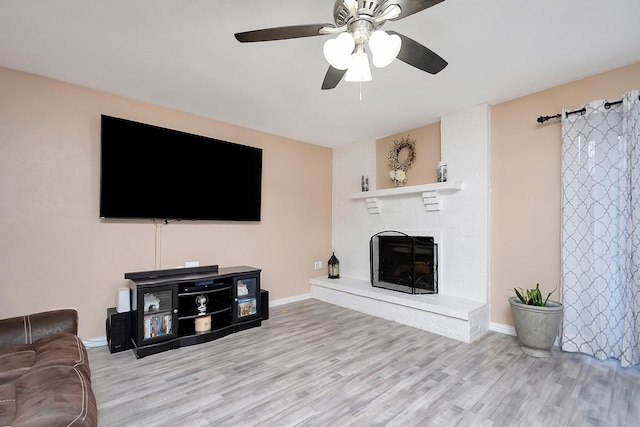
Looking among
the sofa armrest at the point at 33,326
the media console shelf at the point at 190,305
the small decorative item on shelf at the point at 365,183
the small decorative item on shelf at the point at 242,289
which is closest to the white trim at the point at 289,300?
the media console shelf at the point at 190,305

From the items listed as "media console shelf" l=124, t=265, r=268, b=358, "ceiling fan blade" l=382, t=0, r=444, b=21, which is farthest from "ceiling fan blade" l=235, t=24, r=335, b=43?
"media console shelf" l=124, t=265, r=268, b=358

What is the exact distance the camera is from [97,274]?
270 cm

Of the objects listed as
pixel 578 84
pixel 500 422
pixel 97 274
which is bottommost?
pixel 500 422

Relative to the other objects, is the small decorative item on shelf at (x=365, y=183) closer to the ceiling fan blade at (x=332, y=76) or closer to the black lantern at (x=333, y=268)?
the black lantern at (x=333, y=268)

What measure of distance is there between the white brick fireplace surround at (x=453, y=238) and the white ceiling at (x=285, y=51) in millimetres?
434

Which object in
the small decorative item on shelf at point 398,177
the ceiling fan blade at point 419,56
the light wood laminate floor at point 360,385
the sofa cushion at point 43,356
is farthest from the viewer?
the small decorative item on shelf at point 398,177

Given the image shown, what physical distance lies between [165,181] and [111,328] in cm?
141

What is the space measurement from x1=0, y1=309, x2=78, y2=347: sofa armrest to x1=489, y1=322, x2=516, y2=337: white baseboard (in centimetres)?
359

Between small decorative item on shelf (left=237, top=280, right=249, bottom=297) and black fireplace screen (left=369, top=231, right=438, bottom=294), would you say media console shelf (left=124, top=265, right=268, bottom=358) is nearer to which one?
small decorative item on shelf (left=237, top=280, right=249, bottom=297)

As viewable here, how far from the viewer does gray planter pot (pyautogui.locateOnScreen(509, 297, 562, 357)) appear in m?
2.40

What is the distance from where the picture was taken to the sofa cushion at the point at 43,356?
1.37 m

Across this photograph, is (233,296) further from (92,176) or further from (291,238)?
(92,176)

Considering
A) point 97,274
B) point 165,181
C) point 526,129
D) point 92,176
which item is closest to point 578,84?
point 526,129

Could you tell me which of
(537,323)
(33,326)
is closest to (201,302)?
(33,326)
